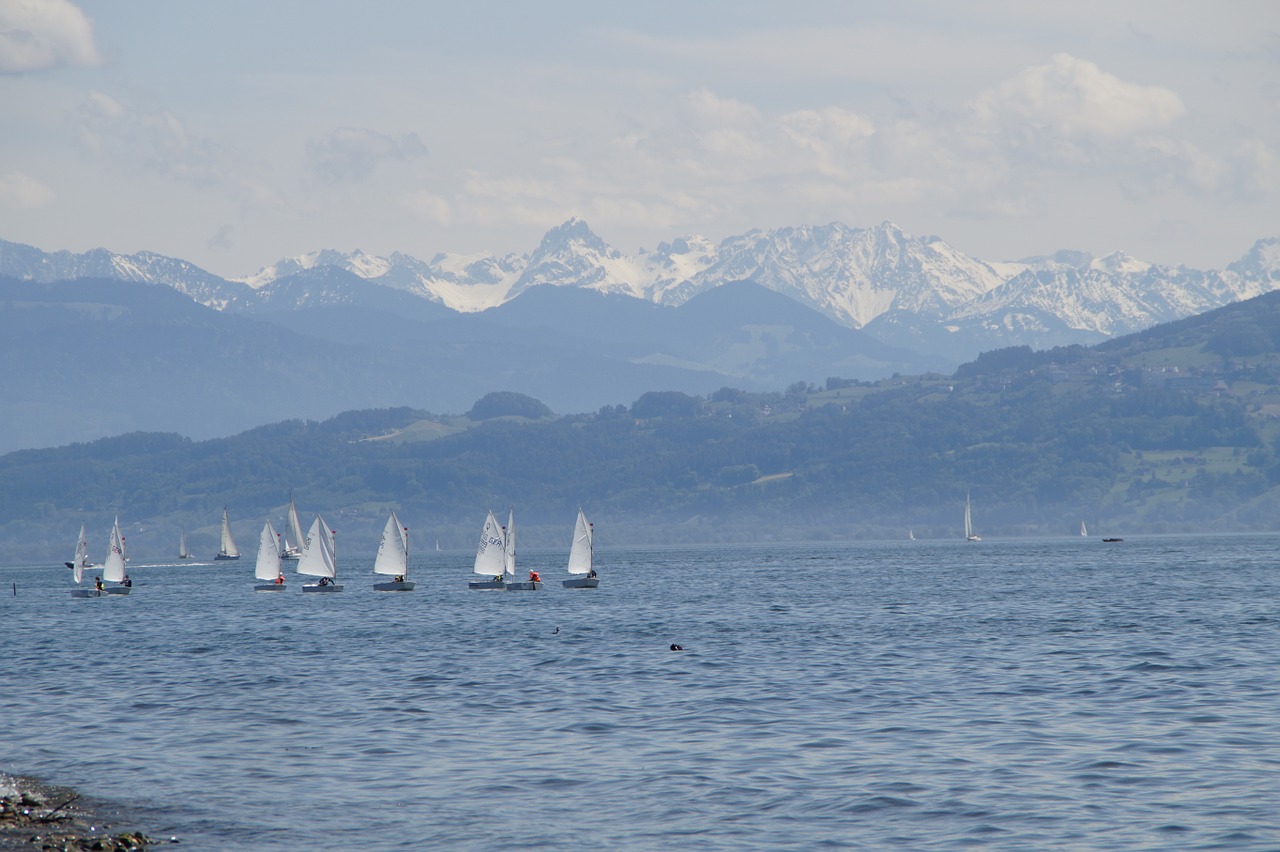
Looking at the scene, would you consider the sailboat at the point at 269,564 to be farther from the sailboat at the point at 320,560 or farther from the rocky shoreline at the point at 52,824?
the rocky shoreline at the point at 52,824

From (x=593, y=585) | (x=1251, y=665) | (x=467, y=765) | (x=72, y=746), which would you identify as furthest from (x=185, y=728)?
(x=593, y=585)

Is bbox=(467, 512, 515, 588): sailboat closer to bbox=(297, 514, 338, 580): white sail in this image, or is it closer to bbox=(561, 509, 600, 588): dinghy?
bbox=(561, 509, 600, 588): dinghy

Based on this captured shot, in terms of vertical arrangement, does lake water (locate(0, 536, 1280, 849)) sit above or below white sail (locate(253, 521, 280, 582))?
below

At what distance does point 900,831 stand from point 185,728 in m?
28.4

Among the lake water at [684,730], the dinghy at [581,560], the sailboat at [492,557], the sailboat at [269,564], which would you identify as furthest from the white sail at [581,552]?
the lake water at [684,730]

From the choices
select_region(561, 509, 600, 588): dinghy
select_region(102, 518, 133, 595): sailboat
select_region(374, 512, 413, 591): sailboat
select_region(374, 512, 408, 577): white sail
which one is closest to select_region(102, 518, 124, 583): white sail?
select_region(102, 518, 133, 595): sailboat

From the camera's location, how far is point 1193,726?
50219 mm

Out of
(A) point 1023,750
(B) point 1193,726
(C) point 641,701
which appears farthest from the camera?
(C) point 641,701

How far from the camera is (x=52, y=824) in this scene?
39031 mm

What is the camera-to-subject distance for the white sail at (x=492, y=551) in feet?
479

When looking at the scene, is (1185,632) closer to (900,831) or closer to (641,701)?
(641,701)

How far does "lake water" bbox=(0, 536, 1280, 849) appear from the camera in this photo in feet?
128

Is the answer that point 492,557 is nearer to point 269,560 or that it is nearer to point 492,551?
point 492,551

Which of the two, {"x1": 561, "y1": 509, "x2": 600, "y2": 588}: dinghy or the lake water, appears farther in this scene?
{"x1": 561, "y1": 509, "x2": 600, "y2": 588}: dinghy
